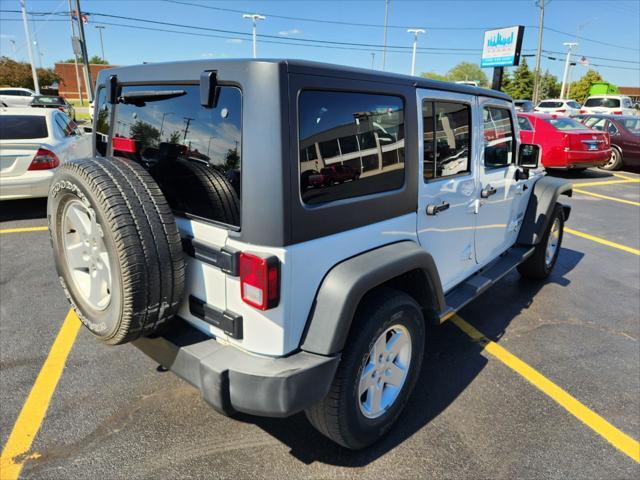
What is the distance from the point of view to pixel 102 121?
2771 millimetres

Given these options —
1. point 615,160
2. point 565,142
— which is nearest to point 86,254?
point 565,142

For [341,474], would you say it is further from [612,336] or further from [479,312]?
[612,336]

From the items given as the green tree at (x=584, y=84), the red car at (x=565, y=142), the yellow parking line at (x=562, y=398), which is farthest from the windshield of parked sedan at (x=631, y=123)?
the green tree at (x=584, y=84)

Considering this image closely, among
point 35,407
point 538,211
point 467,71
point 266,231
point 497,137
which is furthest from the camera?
point 467,71

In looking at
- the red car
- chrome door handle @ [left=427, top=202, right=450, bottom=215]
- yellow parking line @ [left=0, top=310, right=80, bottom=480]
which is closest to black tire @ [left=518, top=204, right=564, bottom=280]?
chrome door handle @ [left=427, top=202, right=450, bottom=215]

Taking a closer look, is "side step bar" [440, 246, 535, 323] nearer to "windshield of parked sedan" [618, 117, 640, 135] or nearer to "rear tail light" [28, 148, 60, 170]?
"rear tail light" [28, 148, 60, 170]

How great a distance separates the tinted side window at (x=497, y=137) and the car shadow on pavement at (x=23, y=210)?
6280 millimetres

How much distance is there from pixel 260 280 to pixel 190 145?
80 centimetres

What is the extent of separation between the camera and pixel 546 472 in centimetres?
231

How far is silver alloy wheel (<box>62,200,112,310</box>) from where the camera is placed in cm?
204

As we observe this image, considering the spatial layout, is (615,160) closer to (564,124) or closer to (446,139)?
(564,124)

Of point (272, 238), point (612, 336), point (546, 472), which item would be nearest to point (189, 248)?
point (272, 238)

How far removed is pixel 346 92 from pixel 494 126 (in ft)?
6.49

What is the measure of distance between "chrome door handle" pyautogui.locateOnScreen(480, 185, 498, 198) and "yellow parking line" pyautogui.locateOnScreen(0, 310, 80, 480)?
128 inches
